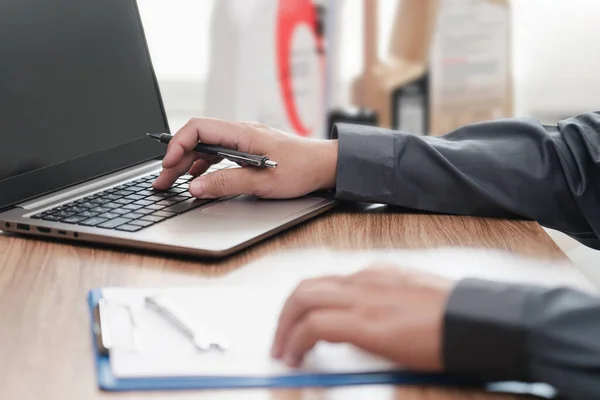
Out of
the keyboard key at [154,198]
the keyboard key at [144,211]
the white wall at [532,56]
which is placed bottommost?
the white wall at [532,56]

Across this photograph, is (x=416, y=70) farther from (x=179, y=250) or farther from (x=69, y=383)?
(x=69, y=383)

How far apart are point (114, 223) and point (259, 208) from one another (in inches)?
6.2

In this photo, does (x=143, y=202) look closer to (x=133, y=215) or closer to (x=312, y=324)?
(x=133, y=215)

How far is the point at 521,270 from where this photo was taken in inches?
28.7

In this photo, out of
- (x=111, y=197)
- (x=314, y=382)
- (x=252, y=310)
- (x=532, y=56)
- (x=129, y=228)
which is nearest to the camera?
(x=314, y=382)

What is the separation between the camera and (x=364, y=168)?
3.11 ft

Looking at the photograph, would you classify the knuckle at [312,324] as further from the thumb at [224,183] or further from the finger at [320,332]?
the thumb at [224,183]

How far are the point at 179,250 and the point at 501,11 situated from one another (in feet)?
6.20

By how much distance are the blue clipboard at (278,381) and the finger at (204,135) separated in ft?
1.39

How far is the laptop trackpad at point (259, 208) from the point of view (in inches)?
34.3

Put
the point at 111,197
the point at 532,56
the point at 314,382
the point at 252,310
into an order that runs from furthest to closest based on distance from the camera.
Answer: the point at 532,56, the point at 111,197, the point at 252,310, the point at 314,382

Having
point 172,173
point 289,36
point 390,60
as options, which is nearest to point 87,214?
point 172,173

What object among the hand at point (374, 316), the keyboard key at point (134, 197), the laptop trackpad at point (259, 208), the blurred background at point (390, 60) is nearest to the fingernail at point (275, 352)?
the hand at point (374, 316)

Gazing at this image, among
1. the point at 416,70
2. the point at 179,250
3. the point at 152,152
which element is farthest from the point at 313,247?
the point at 416,70
